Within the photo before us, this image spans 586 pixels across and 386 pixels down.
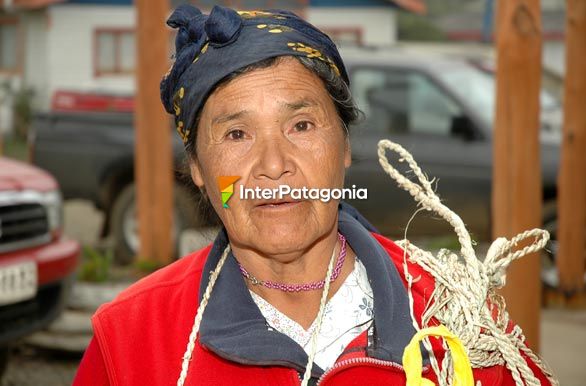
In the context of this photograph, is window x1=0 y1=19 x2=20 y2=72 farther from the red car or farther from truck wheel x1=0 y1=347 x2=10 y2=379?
truck wheel x1=0 y1=347 x2=10 y2=379

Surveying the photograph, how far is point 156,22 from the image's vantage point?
745 cm

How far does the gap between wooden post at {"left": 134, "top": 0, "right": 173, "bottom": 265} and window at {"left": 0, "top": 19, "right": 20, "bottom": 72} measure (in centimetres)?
2013

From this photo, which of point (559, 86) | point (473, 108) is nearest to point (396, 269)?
point (473, 108)

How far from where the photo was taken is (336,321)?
85.7 inches

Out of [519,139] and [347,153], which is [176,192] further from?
[347,153]

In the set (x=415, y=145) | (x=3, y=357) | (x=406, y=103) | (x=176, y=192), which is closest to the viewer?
(x=3, y=357)

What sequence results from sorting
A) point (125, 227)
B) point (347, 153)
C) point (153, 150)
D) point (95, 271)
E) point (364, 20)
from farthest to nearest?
point (364, 20)
point (125, 227)
point (153, 150)
point (95, 271)
point (347, 153)

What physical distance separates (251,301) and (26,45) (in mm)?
25323

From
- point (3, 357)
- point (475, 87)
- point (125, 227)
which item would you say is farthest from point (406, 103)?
point (3, 357)

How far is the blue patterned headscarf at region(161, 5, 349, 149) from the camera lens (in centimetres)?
204

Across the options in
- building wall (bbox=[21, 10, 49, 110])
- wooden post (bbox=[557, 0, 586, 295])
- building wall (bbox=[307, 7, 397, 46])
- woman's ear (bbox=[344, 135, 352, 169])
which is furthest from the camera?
building wall (bbox=[307, 7, 397, 46])

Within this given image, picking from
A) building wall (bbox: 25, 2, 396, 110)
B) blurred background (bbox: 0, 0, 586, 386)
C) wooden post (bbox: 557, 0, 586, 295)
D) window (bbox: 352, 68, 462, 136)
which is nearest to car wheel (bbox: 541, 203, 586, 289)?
blurred background (bbox: 0, 0, 586, 386)

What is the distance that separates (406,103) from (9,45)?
2109 centimetres

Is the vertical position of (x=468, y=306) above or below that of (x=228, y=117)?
below
